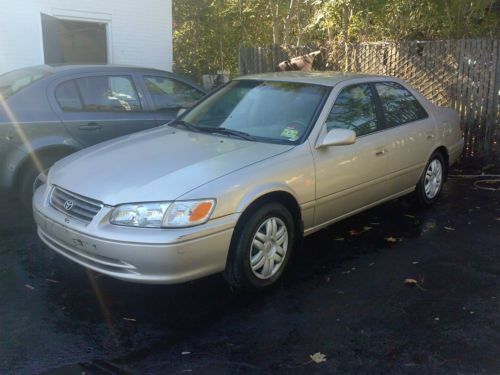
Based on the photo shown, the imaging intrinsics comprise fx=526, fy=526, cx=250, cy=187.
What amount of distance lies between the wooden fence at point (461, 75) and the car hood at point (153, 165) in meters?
4.80

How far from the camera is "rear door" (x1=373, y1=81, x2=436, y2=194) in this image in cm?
514

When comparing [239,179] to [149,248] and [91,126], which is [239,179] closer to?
[149,248]

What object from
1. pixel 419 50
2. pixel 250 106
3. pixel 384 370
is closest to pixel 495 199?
pixel 419 50

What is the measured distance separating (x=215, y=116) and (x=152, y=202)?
1.69m

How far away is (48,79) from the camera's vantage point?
5.39m

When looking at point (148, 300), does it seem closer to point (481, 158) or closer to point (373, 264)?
point (373, 264)

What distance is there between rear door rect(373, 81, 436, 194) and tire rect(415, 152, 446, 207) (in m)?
0.19

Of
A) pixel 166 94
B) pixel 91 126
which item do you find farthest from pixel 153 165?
pixel 166 94

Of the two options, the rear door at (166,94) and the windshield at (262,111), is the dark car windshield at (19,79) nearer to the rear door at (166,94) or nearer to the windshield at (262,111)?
the rear door at (166,94)

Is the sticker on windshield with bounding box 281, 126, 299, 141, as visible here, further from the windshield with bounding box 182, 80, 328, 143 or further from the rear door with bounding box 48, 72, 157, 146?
the rear door with bounding box 48, 72, 157, 146

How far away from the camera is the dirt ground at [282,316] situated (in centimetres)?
304

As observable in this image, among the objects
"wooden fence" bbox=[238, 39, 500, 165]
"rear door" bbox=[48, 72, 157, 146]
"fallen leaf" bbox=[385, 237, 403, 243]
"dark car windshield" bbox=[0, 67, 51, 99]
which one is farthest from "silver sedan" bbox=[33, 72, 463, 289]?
"wooden fence" bbox=[238, 39, 500, 165]

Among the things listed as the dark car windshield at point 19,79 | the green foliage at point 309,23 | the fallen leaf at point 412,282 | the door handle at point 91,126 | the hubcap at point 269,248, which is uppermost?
the green foliage at point 309,23

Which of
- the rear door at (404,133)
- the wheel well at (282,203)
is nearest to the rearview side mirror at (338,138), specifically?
the wheel well at (282,203)
